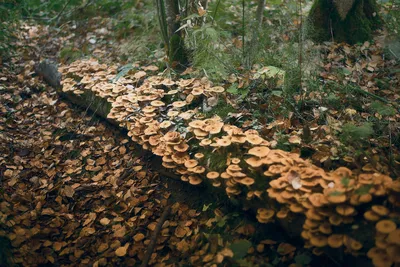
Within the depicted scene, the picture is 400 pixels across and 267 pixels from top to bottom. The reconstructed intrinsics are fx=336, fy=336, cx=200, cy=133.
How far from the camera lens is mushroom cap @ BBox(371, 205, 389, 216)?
2215mm

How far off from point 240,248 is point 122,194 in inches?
62.9

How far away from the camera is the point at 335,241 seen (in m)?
2.31

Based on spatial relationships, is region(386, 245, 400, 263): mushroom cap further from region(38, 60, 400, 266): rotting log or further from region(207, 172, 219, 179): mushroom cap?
region(207, 172, 219, 179): mushroom cap

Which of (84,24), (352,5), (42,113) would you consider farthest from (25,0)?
(352,5)

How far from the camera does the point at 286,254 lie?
2672mm

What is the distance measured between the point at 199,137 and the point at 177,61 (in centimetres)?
179

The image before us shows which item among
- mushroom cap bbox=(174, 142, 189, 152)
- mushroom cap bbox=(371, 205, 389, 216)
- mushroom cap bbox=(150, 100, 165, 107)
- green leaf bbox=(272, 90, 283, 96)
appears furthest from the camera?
mushroom cap bbox=(150, 100, 165, 107)

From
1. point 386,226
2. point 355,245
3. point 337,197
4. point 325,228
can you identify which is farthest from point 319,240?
point 386,226

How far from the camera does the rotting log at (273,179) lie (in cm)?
229

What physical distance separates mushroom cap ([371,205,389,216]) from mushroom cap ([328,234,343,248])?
29 centimetres

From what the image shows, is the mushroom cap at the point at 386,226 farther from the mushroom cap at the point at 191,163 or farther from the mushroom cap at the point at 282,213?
the mushroom cap at the point at 191,163

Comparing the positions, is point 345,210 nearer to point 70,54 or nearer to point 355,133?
point 355,133

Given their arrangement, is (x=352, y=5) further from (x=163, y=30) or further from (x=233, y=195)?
(x=233, y=195)

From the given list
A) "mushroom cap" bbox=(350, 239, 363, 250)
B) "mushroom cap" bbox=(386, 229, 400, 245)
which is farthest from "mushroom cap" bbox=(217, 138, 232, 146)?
"mushroom cap" bbox=(386, 229, 400, 245)
